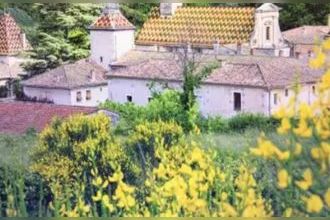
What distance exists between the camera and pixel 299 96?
1.91 m

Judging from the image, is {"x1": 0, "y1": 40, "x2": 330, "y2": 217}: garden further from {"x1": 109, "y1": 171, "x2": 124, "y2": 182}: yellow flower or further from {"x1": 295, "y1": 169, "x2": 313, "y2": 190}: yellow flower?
{"x1": 295, "y1": 169, "x2": 313, "y2": 190}: yellow flower

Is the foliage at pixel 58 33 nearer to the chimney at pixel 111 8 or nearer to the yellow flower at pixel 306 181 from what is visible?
the chimney at pixel 111 8

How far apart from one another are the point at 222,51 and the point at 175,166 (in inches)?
12.2

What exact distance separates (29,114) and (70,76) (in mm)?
140

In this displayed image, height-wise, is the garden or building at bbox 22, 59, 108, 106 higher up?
building at bbox 22, 59, 108, 106

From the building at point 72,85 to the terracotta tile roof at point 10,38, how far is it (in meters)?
0.09

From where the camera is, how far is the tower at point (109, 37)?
6.76 ft

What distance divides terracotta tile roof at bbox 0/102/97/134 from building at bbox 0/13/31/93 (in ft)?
0.22

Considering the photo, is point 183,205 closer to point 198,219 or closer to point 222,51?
point 198,219

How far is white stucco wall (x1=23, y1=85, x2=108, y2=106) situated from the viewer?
208cm

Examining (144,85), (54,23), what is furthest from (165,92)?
(54,23)

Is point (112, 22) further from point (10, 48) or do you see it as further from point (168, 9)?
point (10, 48)

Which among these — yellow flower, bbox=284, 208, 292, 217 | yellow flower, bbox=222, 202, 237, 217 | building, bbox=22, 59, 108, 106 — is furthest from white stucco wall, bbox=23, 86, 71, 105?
yellow flower, bbox=284, 208, 292, 217

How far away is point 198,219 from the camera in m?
1.98
